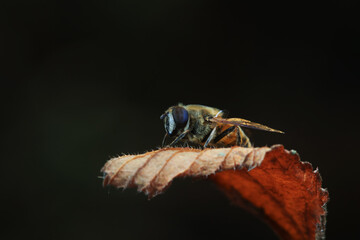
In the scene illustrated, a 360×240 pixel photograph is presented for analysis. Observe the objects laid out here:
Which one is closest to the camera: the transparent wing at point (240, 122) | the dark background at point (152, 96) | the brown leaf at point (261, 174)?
the brown leaf at point (261, 174)

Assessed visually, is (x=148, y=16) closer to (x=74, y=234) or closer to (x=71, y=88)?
(x=71, y=88)

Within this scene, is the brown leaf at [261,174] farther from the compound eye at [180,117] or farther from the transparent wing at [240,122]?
the compound eye at [180,117]

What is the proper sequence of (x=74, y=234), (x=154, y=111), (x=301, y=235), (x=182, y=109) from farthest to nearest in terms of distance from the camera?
(x=154, y=111), (x=74, y=234), (x=182, y=109), (x=301, y=235)

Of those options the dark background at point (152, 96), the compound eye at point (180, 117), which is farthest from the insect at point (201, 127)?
the dark background at point (152, 96)

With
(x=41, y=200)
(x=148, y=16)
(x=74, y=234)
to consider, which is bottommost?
(x=74, y=234)

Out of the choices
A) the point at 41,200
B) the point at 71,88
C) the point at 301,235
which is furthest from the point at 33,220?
the point at 301,235

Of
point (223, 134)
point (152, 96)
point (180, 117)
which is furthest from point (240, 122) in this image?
point (152, 96)

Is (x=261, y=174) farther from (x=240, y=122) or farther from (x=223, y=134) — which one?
(x=223, y=134)
